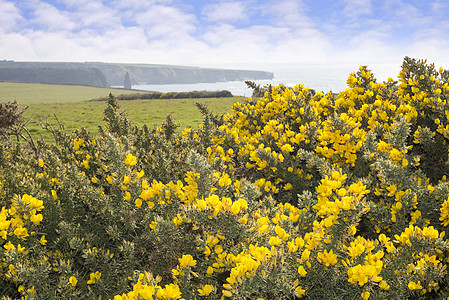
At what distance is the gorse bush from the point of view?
1581 mm

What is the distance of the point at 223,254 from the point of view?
1.69 meters

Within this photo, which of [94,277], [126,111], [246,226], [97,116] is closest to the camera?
[246,226]

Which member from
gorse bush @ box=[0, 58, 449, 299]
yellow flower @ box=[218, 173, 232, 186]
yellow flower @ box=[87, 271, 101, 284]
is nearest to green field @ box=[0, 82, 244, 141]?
gorse bush @ box=[0, 58, 449, 299]

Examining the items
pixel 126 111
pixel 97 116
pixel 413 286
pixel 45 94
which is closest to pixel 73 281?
pixel 413 286

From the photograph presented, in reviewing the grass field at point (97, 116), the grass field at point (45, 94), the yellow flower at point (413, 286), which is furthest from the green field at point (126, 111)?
the grass field at point (45, 94)

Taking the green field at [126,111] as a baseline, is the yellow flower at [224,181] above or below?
below

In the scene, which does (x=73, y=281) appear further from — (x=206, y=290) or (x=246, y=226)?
(x=246, y=226)

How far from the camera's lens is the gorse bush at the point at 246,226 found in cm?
158

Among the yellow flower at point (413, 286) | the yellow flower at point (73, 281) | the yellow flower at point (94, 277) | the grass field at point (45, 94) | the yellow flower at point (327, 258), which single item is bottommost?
the yellow flower at point (94, 277)

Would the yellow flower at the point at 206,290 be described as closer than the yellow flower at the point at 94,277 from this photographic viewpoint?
Yes

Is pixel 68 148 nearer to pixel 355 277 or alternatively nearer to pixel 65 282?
pixel 65 282

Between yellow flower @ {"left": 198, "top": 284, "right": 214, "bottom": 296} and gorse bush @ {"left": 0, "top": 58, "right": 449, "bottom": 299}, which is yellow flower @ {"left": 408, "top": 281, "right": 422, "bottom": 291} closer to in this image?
gorse bush @ {"left": 0, "top": 58, "right": 449, "bottom": 299}

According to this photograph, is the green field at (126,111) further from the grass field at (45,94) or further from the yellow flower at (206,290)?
the grass field at (45,94)

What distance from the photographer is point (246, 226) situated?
1790 millimetres
